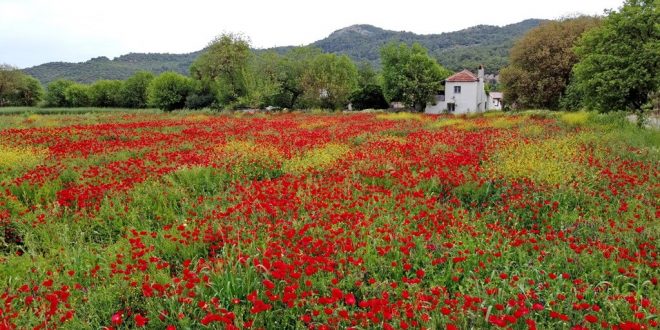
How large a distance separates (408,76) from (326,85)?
11353 mm

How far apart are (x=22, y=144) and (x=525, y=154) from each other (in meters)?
14.6

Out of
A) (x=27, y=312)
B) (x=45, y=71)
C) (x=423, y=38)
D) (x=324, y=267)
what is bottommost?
(x=27, y=312)

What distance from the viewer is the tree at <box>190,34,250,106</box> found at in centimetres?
5156

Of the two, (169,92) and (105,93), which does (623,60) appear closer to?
(169,92)

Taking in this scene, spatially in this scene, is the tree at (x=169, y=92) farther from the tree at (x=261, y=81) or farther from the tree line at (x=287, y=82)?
the tree at (x=261, y=81)

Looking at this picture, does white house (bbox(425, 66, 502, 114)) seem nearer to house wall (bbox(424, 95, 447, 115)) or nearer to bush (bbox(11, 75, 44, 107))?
house wall (bbox(424, 95, 447, 115))

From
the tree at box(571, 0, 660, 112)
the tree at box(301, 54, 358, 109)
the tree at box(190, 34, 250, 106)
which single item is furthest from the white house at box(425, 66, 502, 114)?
the tree at box(571, 0, 660, 112)

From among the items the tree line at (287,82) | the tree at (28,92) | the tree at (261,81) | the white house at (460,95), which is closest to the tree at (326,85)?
the tree line at (287,82)

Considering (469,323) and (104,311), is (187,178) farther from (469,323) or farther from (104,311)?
(469,323)

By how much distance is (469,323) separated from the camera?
3.38 meters

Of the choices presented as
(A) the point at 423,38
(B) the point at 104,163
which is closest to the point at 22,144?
(B) the point at 104,163

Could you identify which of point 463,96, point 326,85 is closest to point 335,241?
point 326,85

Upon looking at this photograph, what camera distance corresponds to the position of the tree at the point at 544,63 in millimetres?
37344

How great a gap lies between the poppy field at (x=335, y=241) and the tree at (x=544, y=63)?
3076 centimetres
